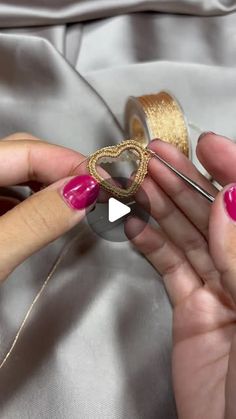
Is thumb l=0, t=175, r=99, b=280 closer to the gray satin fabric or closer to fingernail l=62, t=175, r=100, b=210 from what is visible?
fingernail l=62, t=175, r=100, b=210

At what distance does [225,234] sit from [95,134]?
0.47 meters

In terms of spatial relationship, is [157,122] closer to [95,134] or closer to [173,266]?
[95,134]

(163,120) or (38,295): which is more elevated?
(163,120)

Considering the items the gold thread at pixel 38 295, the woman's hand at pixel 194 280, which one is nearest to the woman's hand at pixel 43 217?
the woman's hand at pixel 194 280

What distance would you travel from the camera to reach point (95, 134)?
3.42 feet

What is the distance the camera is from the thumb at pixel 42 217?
26.8 inches

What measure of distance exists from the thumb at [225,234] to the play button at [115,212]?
151 millimetres

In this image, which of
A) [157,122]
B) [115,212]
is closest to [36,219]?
[115,212]

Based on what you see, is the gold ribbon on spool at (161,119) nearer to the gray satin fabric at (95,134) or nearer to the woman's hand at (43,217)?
the gray satin fabric at (95,134)

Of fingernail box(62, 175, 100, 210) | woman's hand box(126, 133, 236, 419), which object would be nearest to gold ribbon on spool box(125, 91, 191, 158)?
woman's hand box(126, 133, 236, 419)

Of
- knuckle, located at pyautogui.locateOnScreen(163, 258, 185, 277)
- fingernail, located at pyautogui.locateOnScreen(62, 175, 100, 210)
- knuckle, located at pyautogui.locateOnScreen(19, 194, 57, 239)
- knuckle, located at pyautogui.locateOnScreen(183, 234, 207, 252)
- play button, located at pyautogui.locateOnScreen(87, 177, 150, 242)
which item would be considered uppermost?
fingernail, located at pyautogui.locateOnScreen(62, 175, 100, 210)

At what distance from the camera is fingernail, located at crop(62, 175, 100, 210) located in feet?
2.27

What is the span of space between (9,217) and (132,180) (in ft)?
0.61

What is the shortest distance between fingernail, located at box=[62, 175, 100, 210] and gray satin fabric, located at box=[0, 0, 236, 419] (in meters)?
0.22
